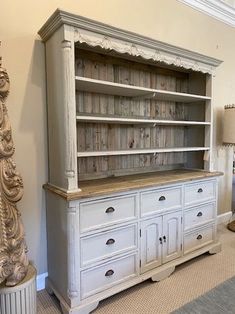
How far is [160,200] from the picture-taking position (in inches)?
85.7

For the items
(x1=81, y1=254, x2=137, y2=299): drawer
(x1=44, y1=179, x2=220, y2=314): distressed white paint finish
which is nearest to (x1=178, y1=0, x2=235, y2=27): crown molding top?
(x1=44, y1=179, x2=220, y2=314): distressed white paint finish

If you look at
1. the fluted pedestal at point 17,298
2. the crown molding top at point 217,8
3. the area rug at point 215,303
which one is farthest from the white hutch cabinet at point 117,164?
the crown molding top at point 217,8

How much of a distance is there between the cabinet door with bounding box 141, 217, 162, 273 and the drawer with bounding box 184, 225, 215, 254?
38cm

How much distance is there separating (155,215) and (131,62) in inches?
59.5

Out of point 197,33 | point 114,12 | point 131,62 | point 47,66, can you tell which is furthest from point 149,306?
point 197,33

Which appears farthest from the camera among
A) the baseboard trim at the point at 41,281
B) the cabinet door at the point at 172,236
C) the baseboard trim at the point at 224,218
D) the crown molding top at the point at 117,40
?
the baseboard trim at the point at 224,218

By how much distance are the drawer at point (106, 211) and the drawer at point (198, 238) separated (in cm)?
80

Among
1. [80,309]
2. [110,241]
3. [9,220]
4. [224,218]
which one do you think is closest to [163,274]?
[110,241]

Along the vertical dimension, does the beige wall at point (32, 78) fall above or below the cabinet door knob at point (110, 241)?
above

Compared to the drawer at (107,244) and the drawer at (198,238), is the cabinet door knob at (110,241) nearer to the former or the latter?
the drawer at (107,244)

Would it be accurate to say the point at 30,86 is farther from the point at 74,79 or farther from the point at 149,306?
the point at 149,306

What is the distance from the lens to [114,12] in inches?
92.8

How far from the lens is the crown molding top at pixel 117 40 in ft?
5.40

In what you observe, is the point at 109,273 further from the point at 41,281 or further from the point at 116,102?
the point at 116,102
